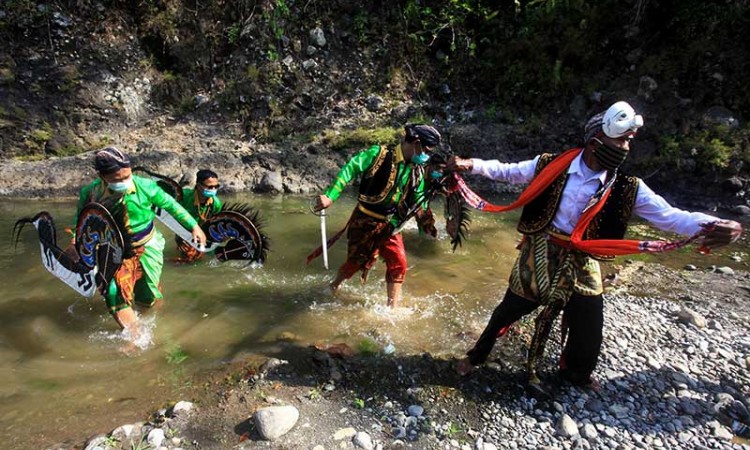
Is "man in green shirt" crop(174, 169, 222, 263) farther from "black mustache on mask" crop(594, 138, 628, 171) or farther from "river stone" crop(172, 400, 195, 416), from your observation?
"black mustache on mask" crop(594, 138, 628, 171)

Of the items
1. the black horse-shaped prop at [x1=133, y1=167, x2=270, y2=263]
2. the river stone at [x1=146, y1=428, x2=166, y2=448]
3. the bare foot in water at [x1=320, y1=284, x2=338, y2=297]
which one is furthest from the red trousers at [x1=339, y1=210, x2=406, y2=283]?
the river stone at [x1=146, y1=428, x2=166, y2=448]

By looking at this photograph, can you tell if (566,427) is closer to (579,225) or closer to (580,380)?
(580,380)

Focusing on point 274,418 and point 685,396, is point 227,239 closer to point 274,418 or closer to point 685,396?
point 274,418

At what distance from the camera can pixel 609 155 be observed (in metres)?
2.92

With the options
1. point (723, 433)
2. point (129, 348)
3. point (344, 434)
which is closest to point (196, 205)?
point (129, 348)

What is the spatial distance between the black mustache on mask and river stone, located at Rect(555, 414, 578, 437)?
5.78 feet

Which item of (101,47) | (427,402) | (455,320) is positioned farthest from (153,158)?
(427,402)

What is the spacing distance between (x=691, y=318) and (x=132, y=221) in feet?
17.7

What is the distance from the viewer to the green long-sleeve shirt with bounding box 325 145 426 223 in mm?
4203

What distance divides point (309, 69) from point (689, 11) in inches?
347

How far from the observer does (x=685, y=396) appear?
3561mm

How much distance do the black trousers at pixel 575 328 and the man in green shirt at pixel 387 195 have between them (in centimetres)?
137

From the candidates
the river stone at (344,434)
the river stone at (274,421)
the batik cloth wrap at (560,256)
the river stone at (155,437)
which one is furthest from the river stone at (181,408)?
the batik cloth wrap at (560,256)

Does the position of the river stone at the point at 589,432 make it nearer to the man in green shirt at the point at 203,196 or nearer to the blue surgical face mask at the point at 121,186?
the blue surgical face mask at the point at 121,186
